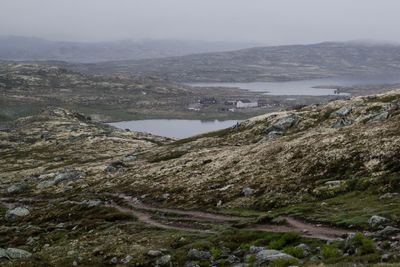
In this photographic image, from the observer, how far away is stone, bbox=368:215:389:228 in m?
34.2

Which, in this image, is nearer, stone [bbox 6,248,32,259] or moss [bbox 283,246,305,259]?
moss [bbox 283,246,305,259]

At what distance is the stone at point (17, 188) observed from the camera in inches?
3775

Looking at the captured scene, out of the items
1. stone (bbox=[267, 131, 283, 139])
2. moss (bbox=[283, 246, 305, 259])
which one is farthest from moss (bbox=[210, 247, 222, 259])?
stone (bbox=[267, 131, 283, 139])

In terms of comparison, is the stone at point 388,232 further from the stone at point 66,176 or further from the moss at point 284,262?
the stone at point 66,176

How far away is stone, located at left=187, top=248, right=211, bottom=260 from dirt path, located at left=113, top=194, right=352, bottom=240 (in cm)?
589

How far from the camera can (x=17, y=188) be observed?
97.0 m

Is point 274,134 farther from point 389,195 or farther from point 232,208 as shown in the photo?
point 389,195

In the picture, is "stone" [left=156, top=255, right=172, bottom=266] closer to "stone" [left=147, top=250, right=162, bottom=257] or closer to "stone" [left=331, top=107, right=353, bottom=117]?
"stone" [left=147, top=250, right=162, bottom=257]

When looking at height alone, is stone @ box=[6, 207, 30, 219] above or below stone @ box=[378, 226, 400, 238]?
below

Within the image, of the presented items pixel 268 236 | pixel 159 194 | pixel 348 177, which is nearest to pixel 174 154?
pixel 159 194

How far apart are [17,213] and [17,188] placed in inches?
1094

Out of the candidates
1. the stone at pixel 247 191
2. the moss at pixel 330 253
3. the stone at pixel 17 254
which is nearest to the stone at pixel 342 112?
the stone at pixel 247 191

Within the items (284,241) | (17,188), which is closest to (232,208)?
(284,241)

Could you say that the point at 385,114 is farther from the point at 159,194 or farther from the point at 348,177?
the point at 159,194
